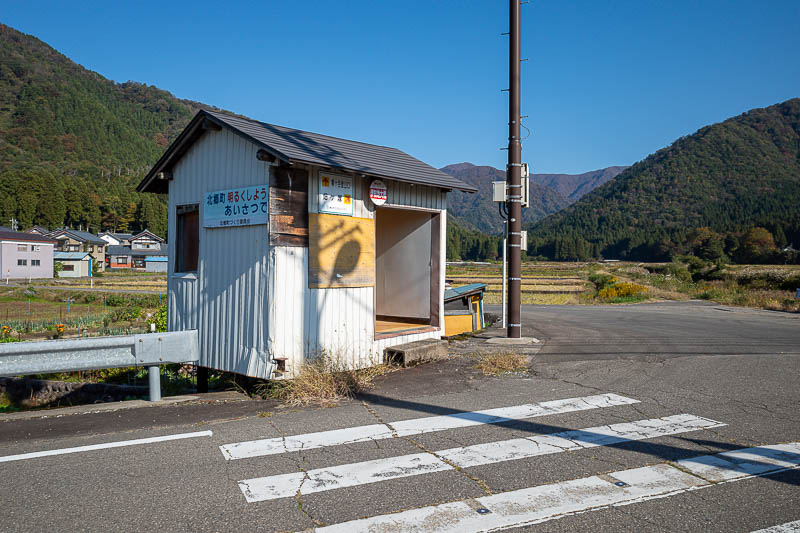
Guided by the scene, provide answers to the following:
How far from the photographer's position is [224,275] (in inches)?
323

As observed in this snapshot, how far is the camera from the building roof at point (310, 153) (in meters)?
7.71

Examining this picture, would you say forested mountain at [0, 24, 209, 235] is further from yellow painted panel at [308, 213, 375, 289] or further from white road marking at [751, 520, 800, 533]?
white road marking at [751, 520, 800, 533]

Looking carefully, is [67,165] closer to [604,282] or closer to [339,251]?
[604,282]

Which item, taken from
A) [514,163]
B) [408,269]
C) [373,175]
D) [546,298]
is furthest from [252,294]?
[546,298]

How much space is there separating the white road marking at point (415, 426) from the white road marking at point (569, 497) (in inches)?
61.8

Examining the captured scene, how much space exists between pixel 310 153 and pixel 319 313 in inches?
88.5

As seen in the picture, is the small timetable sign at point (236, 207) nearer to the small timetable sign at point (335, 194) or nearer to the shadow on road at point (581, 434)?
the small timetable sign at point (335, 194)

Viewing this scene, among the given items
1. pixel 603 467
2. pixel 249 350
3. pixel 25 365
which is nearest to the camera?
pixel 603 467

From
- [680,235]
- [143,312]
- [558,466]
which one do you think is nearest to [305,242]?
[558,466]

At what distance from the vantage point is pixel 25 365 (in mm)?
6086

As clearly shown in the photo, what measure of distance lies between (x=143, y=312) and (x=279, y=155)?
23.7m

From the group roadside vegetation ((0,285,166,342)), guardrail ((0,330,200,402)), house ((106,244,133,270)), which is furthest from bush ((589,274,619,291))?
house ((106,244,133,270))

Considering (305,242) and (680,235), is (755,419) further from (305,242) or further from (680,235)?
(680,235)

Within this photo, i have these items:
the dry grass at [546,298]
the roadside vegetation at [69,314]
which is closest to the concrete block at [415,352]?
the roadside vegetation at [69,314]
